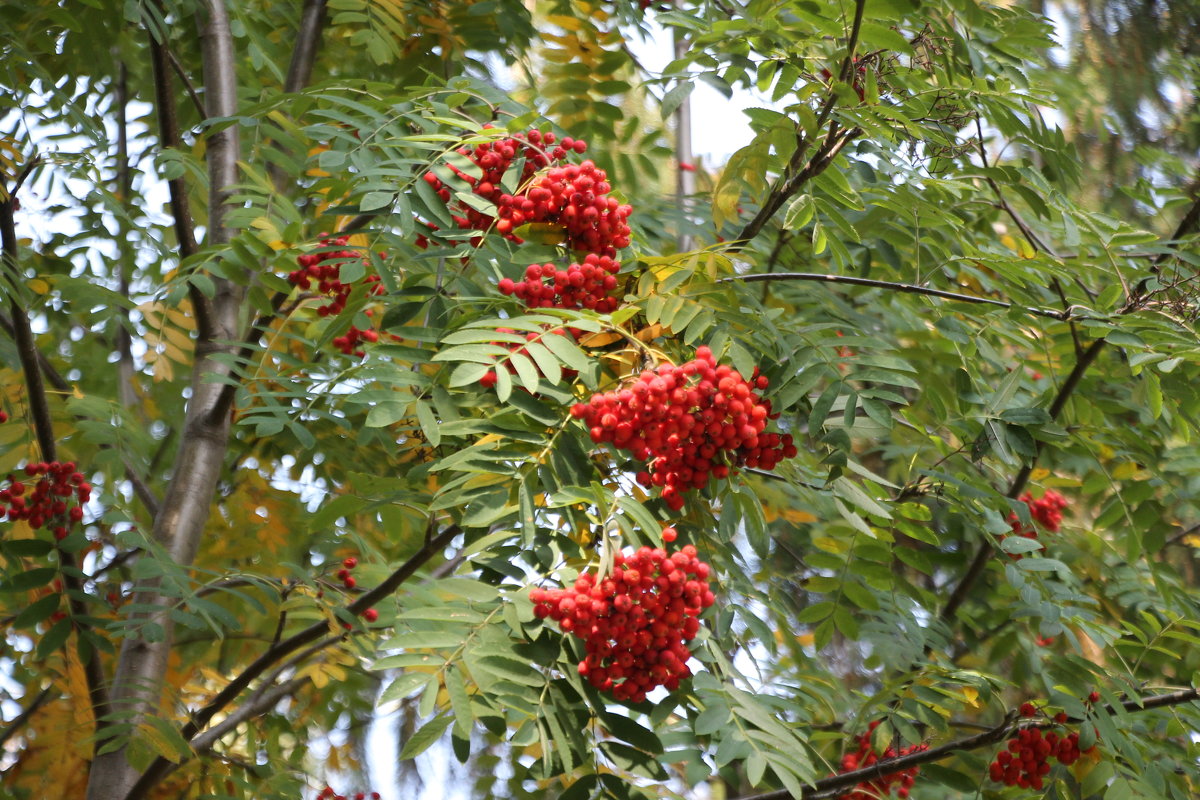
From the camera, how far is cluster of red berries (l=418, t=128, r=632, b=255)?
201 centimetres

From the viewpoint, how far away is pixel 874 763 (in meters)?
2.77

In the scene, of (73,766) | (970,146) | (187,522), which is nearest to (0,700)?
(73,766)

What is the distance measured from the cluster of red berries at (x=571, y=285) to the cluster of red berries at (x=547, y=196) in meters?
0.06

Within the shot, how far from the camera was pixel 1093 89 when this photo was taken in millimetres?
4844

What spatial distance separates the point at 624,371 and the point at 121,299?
1.85m

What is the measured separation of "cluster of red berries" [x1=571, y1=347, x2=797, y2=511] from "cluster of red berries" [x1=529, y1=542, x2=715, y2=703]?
6.9 inches

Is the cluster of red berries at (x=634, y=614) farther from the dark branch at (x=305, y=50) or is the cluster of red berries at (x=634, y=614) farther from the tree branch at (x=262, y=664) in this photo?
the dark branch at (x=305, y=50)

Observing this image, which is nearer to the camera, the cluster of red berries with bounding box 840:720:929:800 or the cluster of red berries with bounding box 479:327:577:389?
the cluster of red berries with bounding box 479:327:577:389

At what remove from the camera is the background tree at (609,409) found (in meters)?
1.80

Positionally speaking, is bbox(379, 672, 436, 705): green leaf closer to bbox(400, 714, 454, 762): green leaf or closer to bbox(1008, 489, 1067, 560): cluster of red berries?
bbox(400, 714, 454, 762): green leaf

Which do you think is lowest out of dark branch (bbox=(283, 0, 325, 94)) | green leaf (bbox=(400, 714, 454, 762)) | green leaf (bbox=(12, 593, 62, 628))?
green leaf (bbox=(400, 714, 454, 762))

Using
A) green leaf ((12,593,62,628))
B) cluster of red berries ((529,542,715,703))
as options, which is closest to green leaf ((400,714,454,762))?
cluster of red berries ((529,542,715,703))

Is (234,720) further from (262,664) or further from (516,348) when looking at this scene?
(516,348)

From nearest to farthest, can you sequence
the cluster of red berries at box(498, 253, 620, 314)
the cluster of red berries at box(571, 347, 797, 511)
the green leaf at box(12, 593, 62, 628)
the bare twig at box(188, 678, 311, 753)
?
the cluster of red berries at box(571, 347, 797, 511) → the cluster of red berries at box(498, 253, 620, 314) → the green leaf at box(12, 593, 62, 628) → the bare twig at box(188, 678, 311, 753)
